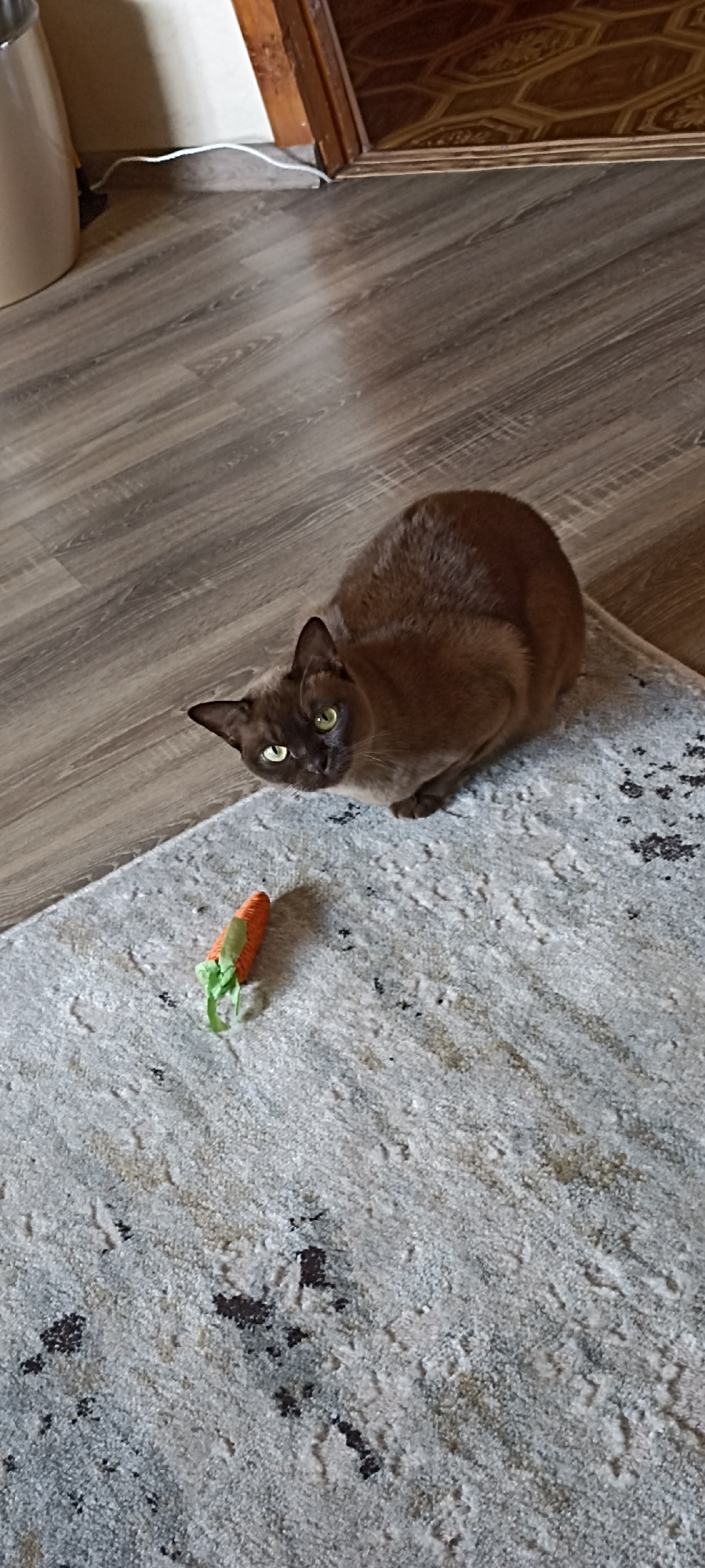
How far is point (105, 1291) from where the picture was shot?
4.36 feet

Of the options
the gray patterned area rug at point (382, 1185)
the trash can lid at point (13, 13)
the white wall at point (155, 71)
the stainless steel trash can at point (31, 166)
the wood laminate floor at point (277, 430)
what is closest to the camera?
the gray patterned area rug at point (382, 1185)

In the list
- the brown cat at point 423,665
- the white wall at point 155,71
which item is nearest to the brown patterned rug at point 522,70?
the white wall at point 155,71

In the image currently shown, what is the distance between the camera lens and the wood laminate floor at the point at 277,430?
75.5 inches

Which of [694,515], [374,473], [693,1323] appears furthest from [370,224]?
[693,1323]

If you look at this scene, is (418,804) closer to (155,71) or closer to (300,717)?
(300,717)

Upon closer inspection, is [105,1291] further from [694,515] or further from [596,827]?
[694,515]

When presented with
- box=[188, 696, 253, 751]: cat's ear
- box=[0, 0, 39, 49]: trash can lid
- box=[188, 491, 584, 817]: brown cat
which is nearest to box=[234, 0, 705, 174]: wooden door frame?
box=[0, 0, 39, 49]: trash can lid

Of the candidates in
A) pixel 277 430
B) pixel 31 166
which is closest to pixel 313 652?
pixel 277 430

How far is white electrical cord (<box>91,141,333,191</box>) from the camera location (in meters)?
3.03

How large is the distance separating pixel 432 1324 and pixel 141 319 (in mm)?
→ 2191

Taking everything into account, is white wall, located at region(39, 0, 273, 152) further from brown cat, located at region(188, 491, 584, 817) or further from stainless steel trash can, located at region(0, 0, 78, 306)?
brown cat, located at region(188, 491, 584, 817)

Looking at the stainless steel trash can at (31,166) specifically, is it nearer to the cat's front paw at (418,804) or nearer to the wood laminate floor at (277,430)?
the wood laminate floor at (277,430)

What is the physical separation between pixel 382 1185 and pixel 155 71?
264cm

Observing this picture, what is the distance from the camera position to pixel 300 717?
4.72 feet
